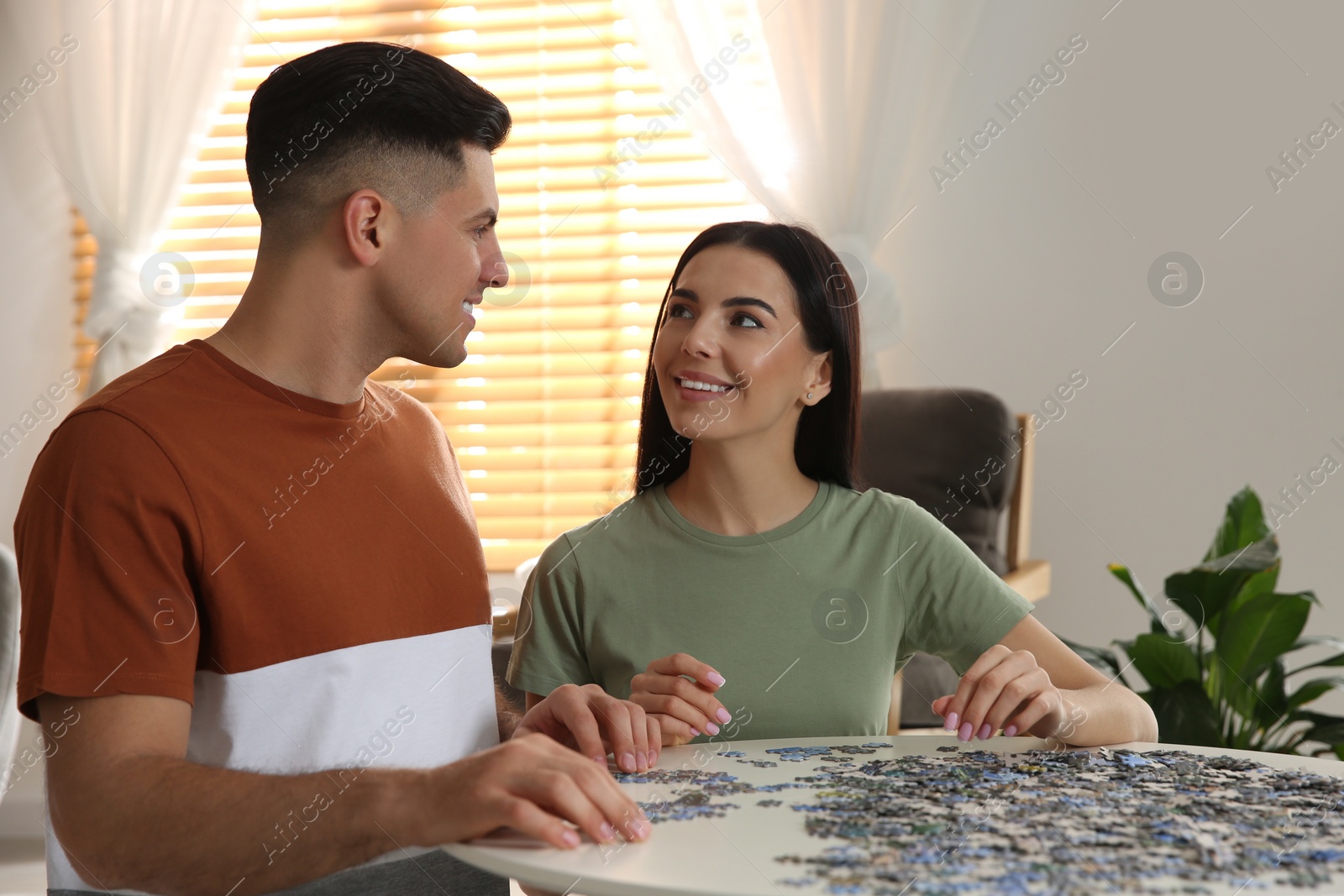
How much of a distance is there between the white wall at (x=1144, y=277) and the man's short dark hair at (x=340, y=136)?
104 inches

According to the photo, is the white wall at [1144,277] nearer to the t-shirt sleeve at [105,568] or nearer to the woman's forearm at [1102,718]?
the woman's forearm at [1102,718]

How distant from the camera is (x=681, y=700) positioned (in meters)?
1.39

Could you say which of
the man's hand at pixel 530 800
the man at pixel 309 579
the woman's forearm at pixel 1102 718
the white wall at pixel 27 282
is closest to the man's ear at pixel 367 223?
the man at pixel 309 579

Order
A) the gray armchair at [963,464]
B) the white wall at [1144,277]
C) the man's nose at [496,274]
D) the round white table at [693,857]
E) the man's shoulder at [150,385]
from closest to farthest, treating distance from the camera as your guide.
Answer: the round white table at [693,857] < the man's shoulder at [150,385] < the man's nose at [496,274] < the gray armchair at [963,464] < the white wall at [1144,277]

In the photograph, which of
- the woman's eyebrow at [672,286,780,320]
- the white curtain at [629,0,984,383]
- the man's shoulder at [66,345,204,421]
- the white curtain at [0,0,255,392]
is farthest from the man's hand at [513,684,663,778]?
the white curtain at [0,0,255,392]

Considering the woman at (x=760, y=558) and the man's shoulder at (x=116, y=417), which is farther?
the woman at (x=760, y=558)

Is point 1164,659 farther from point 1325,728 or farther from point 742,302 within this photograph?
point 742,302

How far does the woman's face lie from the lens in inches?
72.9

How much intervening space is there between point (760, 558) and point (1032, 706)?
0.53 meters

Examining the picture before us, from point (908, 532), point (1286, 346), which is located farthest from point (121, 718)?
point (1286, 346)

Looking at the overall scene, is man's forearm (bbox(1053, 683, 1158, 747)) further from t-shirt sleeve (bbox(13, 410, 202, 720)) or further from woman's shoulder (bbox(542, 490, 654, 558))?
t-shirt sleeve (bbox(13, 410, 202, 720))

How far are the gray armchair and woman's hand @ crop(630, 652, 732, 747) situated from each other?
2.06 m

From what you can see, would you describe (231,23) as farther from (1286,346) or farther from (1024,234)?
(1286,346)

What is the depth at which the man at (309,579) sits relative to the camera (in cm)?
112
